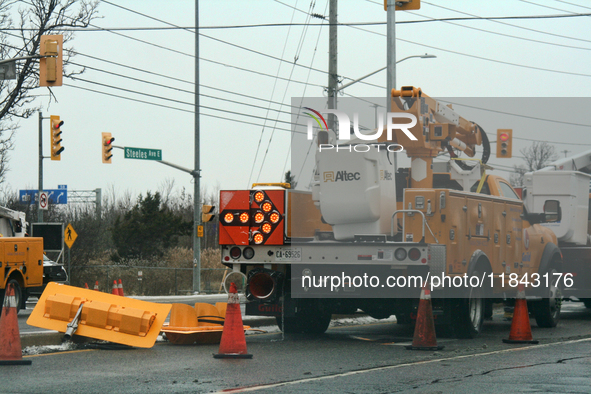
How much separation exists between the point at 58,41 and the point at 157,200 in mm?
24577

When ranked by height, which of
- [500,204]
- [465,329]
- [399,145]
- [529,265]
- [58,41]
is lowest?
[465,329]

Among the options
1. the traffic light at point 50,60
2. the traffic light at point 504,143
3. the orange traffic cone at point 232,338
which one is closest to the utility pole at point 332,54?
the traffic light at point 504,143

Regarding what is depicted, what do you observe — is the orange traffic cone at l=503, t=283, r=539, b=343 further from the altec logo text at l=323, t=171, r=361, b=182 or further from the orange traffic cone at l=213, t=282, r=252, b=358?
the orange traffic cone at l=213, t=282, r=252, b=358

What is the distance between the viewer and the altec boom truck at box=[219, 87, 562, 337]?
37.2 ft

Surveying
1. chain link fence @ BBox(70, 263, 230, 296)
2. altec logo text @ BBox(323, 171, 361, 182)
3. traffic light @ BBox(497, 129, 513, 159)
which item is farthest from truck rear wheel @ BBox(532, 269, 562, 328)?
chain link fence @ BBox(70, 263, 230, 296)

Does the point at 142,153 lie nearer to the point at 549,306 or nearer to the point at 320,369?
the point at 549,306

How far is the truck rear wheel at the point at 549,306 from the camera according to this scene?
1454 centimetres

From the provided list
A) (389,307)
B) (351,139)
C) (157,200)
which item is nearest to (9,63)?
(351,139)

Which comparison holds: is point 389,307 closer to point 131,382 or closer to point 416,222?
point 416,222

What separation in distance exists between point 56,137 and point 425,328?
22.4 meters

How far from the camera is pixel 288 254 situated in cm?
1155

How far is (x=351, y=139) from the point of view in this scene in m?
12.6

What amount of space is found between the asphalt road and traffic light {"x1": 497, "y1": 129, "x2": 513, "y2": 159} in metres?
13.3

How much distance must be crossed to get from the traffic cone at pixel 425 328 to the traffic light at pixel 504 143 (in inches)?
592
